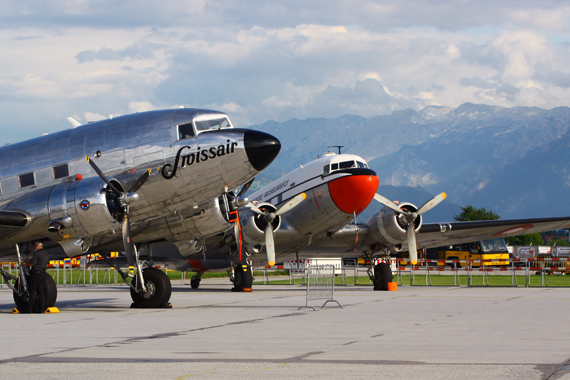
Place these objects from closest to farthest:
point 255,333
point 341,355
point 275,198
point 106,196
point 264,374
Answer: point 264,374
point 341,355
point 255,333
point 106,196
point 275,198

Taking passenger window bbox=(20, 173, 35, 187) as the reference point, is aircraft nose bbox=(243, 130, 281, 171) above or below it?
above

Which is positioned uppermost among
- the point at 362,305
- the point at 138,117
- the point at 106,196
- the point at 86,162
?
the point at 138,117

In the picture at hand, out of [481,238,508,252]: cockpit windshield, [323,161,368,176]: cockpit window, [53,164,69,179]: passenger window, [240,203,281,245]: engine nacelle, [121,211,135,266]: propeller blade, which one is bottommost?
[481,238,508,252]: cockpit windshield

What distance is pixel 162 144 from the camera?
14383mm

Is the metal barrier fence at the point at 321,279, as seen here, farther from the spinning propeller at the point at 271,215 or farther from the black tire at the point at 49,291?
the spinning propeller at the point at 271,215

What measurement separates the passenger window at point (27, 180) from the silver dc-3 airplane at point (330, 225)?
8965mm

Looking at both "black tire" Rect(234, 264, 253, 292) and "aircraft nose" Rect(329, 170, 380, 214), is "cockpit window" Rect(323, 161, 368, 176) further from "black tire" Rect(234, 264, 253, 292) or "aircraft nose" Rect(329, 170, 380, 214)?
"black tire" Rect(234, 264, 253, 292)

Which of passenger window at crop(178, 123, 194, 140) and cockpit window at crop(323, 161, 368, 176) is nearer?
passenger window at crop(178, 123, 194, 140)

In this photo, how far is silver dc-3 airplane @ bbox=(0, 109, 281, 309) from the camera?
1362 centimetres

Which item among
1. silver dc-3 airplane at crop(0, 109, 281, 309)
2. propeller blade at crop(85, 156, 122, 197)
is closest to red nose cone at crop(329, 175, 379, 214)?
silver dc-3 airplane at crop(0, 109, 281, 309)

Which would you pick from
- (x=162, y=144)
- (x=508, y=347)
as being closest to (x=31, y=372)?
(x=508, y=347)

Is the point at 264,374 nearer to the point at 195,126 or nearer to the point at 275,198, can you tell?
the point at 195,126

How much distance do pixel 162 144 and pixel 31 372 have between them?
8.36m

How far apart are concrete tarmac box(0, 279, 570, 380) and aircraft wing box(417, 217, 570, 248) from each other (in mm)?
11833
